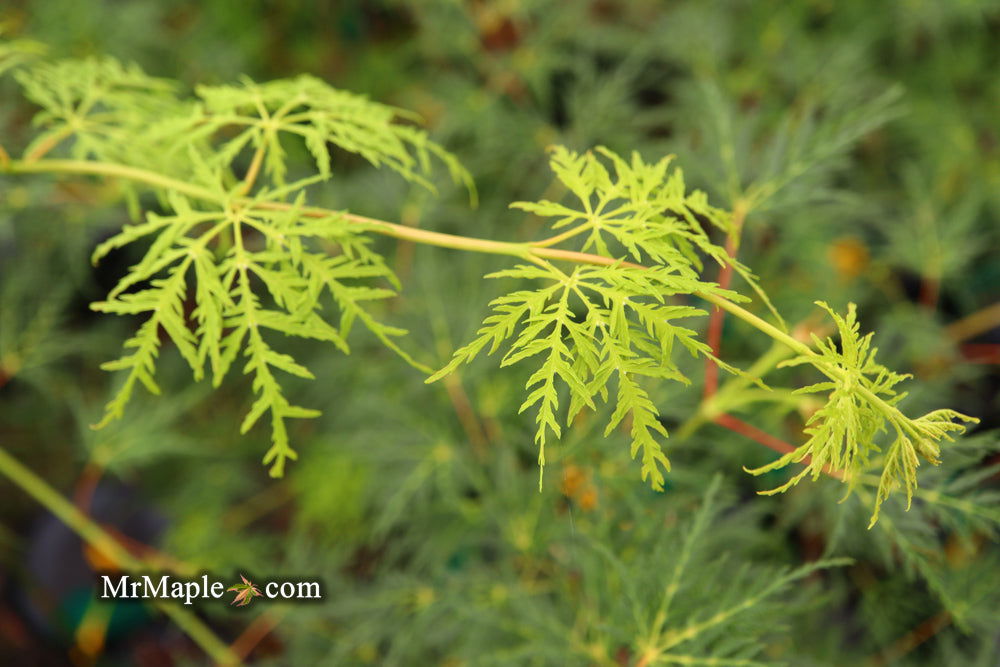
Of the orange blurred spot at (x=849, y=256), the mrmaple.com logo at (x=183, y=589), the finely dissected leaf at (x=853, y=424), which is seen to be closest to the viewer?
the finely dissected leaf at (x=853, y=424)

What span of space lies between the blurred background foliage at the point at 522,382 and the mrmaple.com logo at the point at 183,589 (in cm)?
3

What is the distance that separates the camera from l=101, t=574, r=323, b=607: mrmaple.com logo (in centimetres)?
103

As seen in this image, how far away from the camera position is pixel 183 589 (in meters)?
1.07

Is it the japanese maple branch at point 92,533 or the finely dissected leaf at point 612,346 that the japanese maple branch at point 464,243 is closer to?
the finely dissected leaf at point 612,346

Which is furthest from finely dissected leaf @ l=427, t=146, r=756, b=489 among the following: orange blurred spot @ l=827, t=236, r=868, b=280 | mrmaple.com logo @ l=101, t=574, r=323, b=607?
orange blurred spot @ l=827, t=236, r=868, b=280

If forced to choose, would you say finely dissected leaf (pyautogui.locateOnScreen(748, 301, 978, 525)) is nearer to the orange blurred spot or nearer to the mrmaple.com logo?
the mrmaple.com logo

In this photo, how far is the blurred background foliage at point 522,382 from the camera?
0.81 meters

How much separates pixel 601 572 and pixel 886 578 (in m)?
0.50

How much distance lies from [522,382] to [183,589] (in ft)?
1.97

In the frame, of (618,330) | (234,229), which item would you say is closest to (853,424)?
(618,330)

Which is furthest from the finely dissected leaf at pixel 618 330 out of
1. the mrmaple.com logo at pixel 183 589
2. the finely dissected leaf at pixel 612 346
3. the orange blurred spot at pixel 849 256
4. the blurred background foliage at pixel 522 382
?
the orange blurred spot at pixel 849 256

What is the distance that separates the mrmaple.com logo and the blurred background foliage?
0.10 ft

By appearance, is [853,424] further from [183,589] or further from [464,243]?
[183,589]

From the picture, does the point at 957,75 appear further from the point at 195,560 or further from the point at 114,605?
the point at 114,605
